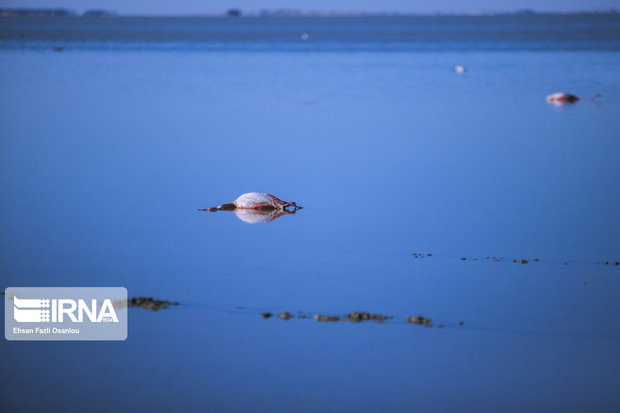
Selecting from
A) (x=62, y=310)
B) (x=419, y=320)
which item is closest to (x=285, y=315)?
(x=419, y=320)

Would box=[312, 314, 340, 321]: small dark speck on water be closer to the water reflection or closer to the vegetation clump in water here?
the vegetation clump in water

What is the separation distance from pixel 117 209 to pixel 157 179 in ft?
7.44

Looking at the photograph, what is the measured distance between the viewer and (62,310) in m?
8.88

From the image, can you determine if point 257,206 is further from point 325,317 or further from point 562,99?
point 562,99

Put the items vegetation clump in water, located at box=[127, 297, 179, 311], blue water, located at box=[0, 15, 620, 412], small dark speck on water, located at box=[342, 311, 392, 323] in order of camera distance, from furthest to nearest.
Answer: vegetation clump in water, located at box=[127, 297, 179, 311] → small dark speck on water, located at box=[342, 311, 392, 323] → blue water, located at box=[0, 15, 620, 412]

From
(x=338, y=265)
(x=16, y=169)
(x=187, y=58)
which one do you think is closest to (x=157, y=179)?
(x=16, y=169)

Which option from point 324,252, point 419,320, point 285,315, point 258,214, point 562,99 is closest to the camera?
point 419,320

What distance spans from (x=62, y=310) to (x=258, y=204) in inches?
172

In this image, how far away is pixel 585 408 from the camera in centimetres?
682

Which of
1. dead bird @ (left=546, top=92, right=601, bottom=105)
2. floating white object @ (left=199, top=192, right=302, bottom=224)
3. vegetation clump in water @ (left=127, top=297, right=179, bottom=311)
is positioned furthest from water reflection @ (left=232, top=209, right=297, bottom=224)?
dead bird @ (left=546, top=92, right=601, bottom=105)

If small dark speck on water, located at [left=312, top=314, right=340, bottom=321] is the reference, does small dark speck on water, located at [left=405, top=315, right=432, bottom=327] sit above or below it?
below

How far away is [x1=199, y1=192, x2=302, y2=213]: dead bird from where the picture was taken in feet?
41.5

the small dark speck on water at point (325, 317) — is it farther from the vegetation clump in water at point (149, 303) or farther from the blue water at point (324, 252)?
the vegetation clump in water at point (149, 303)

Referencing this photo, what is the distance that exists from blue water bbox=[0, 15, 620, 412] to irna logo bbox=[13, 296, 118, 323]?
447mm
